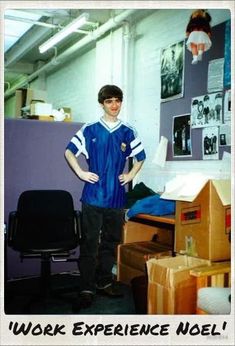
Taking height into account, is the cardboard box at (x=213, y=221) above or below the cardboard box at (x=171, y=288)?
above

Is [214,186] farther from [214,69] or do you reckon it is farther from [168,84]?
[168,84]

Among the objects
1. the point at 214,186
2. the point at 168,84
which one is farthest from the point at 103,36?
the point at 214,186

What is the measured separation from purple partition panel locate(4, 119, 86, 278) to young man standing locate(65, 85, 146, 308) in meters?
0.47

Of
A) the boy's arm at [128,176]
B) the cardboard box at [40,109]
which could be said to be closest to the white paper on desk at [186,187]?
the boy's arm at [128,176]

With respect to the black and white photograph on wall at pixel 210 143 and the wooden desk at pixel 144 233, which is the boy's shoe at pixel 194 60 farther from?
the wooden desk at pixel 144 233

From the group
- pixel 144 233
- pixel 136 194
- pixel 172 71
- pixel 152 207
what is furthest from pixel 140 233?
pixel 172 71

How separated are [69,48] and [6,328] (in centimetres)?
323

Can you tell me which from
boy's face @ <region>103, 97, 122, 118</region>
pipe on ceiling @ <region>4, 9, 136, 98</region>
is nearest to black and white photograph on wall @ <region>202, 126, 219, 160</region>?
boy's face @ <region>103, 97, 122, 118</region>

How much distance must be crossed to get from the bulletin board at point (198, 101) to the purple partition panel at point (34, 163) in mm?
622

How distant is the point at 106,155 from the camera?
5.72 feet

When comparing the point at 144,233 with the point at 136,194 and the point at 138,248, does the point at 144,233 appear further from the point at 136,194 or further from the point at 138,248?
the point at 136,194

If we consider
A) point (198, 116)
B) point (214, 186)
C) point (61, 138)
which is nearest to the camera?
point (214, 186)

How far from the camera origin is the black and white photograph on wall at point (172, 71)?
7.26ft

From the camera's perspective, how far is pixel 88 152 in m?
1.80
